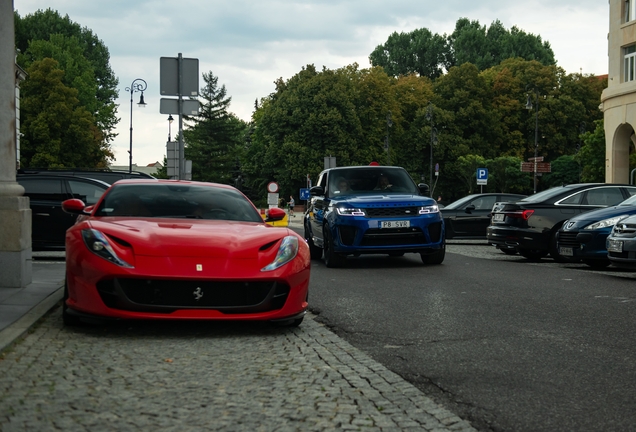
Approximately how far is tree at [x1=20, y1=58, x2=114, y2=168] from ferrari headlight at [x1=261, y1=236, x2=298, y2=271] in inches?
2391

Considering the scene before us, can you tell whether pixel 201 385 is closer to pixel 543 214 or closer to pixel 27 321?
pixel 27 321

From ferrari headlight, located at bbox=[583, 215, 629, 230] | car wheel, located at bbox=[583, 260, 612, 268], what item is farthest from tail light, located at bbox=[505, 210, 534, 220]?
ferrari headlight, located at bbox=[583, 215, 629, 230]

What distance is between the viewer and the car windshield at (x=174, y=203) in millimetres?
8078

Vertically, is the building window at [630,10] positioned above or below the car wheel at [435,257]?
above

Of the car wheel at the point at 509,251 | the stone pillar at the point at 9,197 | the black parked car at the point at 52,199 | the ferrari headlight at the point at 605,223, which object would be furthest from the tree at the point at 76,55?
the stone pillar at the point at 9,197

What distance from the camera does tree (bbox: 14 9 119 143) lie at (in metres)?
71.8

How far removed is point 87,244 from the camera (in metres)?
6.88

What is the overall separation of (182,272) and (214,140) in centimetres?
10056

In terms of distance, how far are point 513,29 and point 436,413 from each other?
106078 mm

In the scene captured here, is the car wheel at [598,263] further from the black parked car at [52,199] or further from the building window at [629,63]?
the building window at [629,63]

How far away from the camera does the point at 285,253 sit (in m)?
7.16

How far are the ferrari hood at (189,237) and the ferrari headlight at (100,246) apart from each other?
0.25ft

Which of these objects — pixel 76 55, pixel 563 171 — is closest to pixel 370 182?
pixel 563 171

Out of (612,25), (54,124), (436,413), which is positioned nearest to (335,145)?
(54,124)
